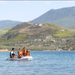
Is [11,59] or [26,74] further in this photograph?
[11,59]

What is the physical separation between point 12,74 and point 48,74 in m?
6.47

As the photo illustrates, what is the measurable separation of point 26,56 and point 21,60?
251cm

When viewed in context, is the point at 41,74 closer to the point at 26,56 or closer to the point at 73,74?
the point at 73,74

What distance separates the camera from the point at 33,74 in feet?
138

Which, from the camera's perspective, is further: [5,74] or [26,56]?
[26,56]

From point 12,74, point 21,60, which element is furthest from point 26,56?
point 12,74

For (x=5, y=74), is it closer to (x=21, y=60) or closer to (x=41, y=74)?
(x=41, y=74)

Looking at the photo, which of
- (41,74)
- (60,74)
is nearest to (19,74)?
(41,74)

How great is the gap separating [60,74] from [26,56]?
1255 inches

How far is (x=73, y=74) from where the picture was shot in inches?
1668

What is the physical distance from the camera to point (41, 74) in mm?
42125

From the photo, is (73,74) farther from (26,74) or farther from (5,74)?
(5,74)

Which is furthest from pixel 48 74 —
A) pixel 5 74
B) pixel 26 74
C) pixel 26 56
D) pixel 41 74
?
pixel 26 56

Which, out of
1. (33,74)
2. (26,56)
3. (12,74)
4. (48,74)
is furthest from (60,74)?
(26,56)
